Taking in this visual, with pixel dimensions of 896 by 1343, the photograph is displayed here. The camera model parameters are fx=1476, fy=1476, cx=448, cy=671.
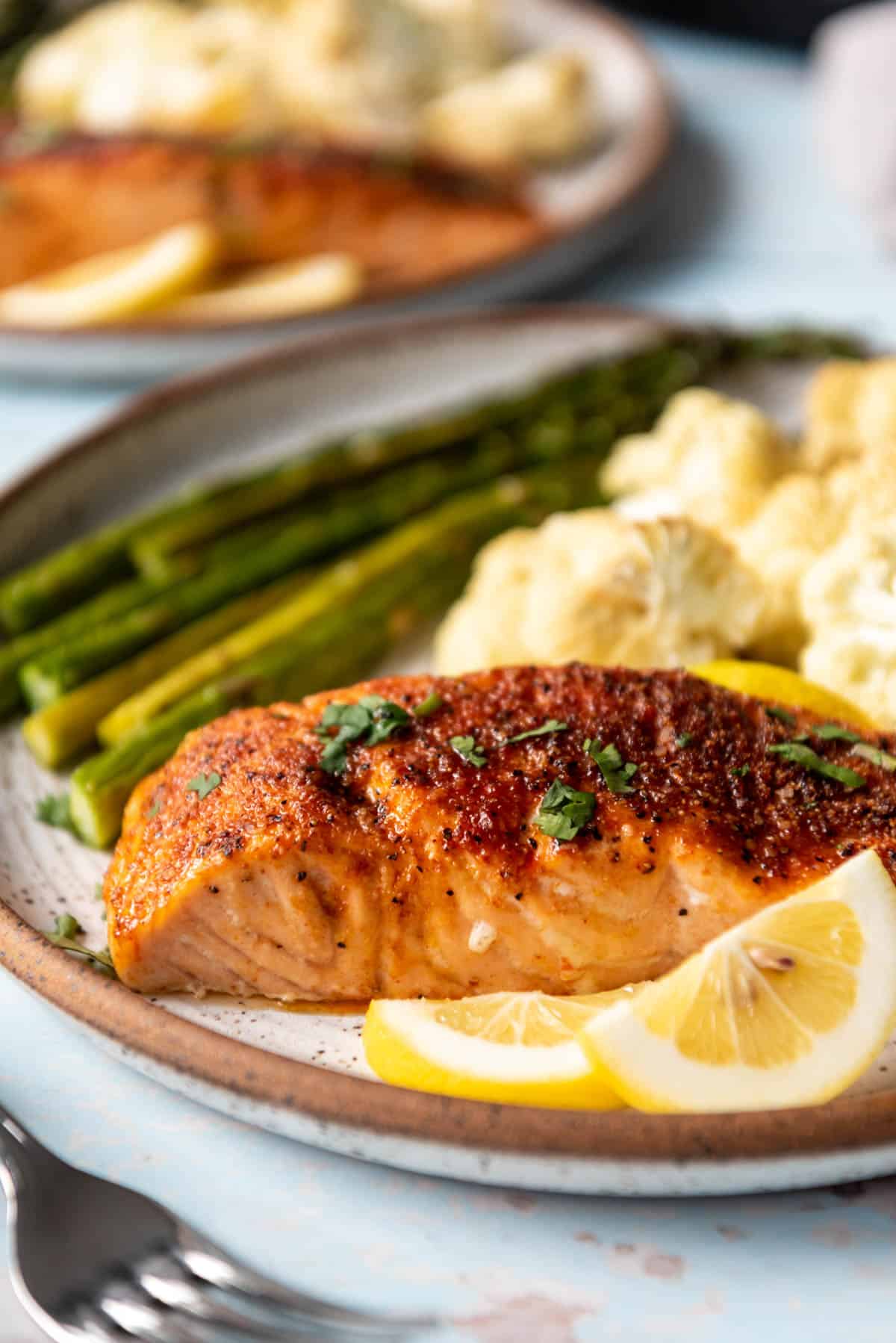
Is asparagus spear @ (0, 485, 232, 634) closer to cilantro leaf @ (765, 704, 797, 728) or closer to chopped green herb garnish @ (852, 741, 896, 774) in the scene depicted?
cilantro leaf @ (765, 704, 797, 728)

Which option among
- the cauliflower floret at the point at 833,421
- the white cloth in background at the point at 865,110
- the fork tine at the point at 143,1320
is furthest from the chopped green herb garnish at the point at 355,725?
the white cloth in background at the point at 865,110

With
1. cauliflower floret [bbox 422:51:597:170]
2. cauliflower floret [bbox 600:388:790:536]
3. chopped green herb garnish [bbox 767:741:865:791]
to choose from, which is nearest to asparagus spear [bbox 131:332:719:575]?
cauliflower floret [bbox 600:388:790:536]

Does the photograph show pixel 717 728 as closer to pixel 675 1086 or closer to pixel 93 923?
pixel 675 1086

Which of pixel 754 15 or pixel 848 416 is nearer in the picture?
pixel 848 416

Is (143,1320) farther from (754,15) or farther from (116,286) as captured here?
(754,15)

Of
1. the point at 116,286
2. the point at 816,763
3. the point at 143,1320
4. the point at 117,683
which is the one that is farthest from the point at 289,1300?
the point at 116,286

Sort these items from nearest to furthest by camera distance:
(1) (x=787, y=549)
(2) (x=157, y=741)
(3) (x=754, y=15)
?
(2) (x=157, y=741)
(1) (x=787, y=549)
(3) (x=754, y=15)

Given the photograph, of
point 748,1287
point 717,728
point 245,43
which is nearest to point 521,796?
point 717,728
